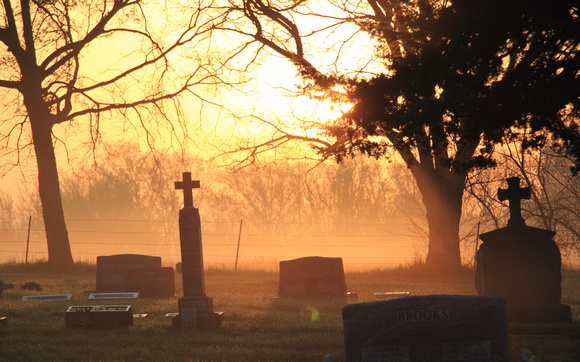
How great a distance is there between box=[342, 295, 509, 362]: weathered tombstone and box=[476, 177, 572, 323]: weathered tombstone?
217 inches

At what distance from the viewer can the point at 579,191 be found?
97.0 ft

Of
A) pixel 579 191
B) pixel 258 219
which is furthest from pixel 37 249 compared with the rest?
pixel 579 191

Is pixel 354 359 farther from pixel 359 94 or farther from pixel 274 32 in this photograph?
pixel 274 32

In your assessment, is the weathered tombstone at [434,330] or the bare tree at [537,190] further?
the bare tree at [537,190]

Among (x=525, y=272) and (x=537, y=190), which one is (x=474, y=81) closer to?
(x=525, y=272)

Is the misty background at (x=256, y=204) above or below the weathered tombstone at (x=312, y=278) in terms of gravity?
above

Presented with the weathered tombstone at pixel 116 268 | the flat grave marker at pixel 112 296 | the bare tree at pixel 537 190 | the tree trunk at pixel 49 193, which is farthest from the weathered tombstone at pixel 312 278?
the tree trunk at pixel 49 193

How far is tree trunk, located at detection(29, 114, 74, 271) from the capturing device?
80.8ft

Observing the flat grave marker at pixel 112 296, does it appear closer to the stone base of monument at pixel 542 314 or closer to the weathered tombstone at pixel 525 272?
the weathered tombstone at pixel 525 272

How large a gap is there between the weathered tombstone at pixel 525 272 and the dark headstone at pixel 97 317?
21.2 ft

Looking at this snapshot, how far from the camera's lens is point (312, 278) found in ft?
53.4

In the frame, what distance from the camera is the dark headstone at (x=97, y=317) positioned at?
10.9 meters

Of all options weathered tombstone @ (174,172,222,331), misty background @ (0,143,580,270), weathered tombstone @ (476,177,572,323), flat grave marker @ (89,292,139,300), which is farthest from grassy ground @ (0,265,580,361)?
misty background @ (0,143,580,270)

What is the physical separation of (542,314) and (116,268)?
450 inches
